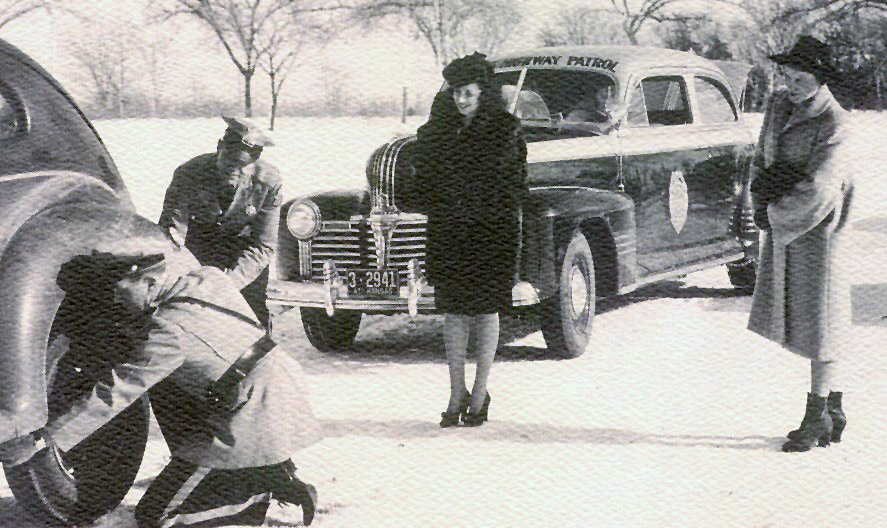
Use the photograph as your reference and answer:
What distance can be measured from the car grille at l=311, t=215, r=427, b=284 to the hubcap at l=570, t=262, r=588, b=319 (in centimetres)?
91

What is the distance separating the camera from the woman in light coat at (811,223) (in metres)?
5.23

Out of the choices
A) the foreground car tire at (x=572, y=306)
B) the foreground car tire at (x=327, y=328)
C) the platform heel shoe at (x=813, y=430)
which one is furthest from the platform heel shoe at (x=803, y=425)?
the foreground car tire at (x=327, y=328)

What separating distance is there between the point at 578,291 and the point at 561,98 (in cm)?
141

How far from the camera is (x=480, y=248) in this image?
5.66 meters

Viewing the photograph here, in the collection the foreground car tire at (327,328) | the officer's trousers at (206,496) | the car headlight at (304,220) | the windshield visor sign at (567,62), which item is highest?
the windshield visor sign at (567,62)

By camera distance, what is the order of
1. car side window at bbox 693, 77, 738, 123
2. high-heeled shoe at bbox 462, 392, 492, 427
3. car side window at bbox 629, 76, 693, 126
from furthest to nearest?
1. car side window at bbox 693, 77, 738, 123
2. car side window at bbox 629, 76, 693, 126
3. high-heeled shoe at bbox 462, 392, 492, 427

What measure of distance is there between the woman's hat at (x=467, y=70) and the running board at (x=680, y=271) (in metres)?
2.41

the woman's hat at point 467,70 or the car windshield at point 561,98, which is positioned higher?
the woman's hat at point 467,70

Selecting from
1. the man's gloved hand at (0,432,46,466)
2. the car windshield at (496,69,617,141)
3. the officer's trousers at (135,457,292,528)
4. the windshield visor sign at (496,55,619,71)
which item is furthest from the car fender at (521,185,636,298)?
the man's gloved hand at (0,432,46,466)

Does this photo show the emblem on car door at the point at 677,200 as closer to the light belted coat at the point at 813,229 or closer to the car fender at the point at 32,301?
the light belted coat at the point at 813,229

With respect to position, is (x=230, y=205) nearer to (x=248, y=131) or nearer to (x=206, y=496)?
(x=248, y=131)

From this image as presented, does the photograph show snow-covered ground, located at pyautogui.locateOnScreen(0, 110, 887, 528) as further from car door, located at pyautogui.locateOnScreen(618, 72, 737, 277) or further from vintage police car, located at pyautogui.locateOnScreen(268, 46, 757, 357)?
car door, located at pyautogui.locateOnScreen(618, 72, 737, 277)

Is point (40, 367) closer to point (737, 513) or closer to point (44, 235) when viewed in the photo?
point (44, 235)

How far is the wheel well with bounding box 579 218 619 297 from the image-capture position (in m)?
7.43
